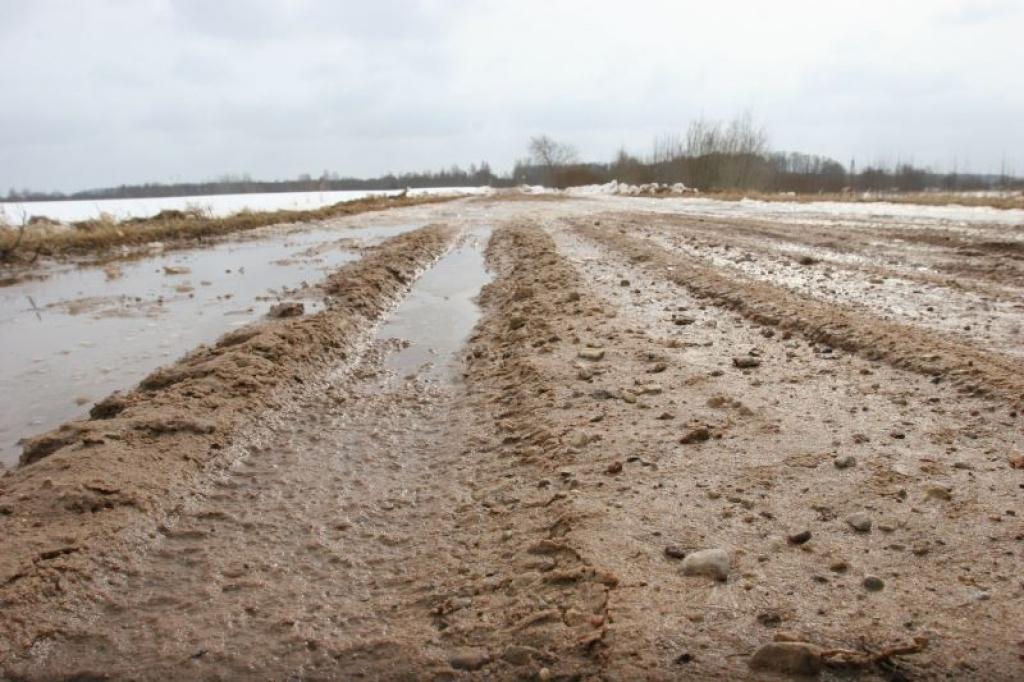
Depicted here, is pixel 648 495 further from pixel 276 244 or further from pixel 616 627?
pixel 276 244

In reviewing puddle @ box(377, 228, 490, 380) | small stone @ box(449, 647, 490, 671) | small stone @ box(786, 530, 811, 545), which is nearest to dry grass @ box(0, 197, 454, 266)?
puddle @ box(377, 228, 490, 380)

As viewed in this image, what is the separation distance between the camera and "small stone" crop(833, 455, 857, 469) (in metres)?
2.98

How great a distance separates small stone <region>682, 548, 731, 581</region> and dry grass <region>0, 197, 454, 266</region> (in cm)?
1617

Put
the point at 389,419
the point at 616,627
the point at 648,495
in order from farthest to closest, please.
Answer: the point at 389,419 < the point at 648,495 < the point at 616,627

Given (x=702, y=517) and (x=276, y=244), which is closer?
(x=702, y=517)

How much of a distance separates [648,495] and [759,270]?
636 cm

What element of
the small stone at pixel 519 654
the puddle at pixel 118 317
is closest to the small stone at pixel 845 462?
the small stone at pixel 519 654

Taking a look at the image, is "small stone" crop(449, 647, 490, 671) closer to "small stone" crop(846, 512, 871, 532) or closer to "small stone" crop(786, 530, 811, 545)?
"small stone" crop(786, 530, 811, 545)

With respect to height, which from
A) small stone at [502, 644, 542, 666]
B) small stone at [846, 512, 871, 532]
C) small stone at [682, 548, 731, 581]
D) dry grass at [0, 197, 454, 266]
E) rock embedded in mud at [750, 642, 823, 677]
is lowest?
small stone at [502, 644, 542, 666]

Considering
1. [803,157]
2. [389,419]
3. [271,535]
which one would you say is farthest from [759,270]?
[803,157]

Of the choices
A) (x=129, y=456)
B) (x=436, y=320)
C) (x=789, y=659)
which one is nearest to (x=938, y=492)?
(x=789, y=659)

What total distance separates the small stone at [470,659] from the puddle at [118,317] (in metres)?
3.29

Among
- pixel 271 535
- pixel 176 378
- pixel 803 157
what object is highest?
pixel 803 157

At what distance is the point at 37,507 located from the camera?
293 cm
